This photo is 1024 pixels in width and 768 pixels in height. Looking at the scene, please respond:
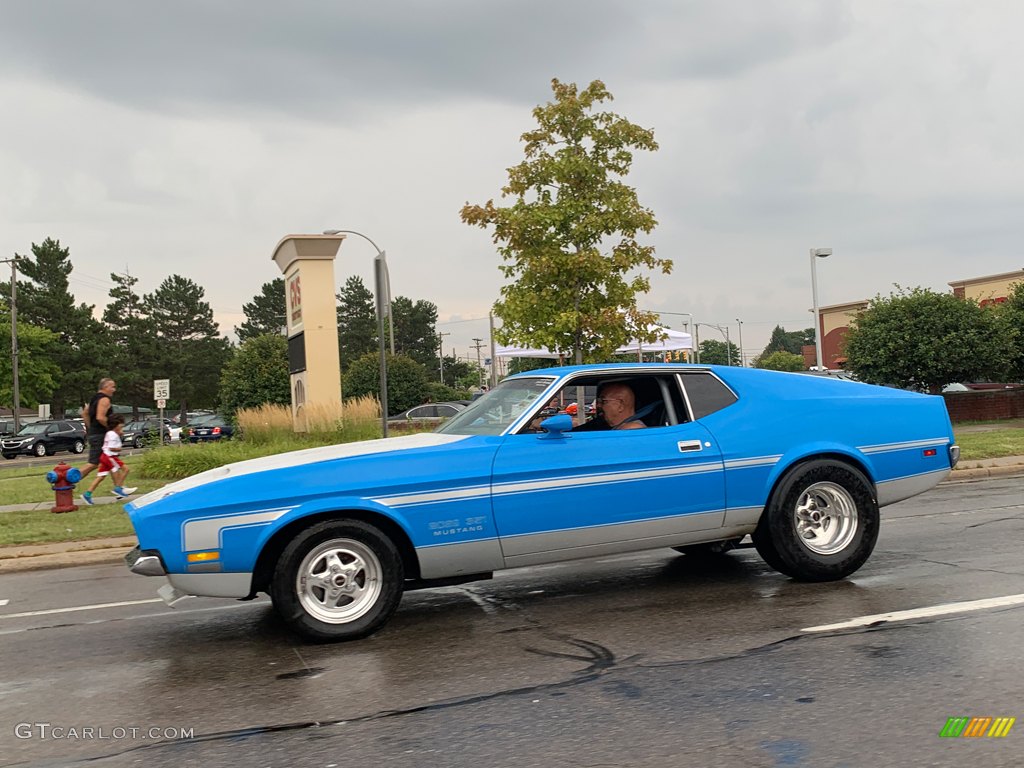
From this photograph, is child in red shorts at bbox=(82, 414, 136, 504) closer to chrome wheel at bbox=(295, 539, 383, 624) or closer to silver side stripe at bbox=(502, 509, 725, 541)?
chrome wheel at bbox=(295, 539, 383, 624)

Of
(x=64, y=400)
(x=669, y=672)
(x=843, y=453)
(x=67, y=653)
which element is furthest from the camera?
(x=64, y=400)

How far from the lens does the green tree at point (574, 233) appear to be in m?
17.3

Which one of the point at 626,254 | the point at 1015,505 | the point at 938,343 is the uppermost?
the point at 626,254

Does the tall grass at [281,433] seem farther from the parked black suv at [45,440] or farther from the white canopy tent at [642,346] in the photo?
the parked black suv at [45,440]

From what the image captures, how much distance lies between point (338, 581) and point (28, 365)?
67.6m

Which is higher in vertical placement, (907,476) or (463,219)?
(463,219)

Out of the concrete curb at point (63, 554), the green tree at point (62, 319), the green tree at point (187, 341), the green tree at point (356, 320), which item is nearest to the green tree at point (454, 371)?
the green tree at point (356, 320)

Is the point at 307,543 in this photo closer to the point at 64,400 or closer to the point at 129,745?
the point at 129,745

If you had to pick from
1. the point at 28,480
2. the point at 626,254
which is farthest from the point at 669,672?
the point at 28,480

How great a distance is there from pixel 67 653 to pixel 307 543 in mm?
1663

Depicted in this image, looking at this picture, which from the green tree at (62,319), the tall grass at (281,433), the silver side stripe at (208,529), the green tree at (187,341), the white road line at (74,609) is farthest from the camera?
the green tree at (187,341)

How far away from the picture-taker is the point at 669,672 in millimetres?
4301

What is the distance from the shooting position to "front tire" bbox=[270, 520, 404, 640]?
5.01 meters

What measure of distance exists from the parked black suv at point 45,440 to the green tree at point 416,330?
212 feet
